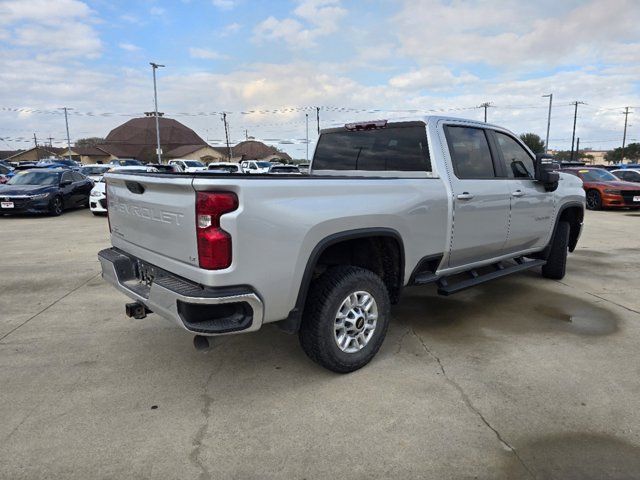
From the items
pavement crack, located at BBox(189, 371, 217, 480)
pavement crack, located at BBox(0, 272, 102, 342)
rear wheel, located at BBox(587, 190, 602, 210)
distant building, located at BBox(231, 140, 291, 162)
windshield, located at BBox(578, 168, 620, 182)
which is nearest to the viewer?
pavement crack, located at BBox(189, 371, 217, 480)

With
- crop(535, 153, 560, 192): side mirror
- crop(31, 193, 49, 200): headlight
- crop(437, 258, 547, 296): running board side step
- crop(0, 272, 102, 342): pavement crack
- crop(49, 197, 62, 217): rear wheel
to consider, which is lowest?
crop(0, 272, 102, 342): pavement crack

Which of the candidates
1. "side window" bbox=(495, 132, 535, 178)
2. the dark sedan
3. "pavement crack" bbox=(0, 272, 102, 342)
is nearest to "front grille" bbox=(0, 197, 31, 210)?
the dark sedan

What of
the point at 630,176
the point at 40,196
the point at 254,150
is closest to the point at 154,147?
the point at 254,150

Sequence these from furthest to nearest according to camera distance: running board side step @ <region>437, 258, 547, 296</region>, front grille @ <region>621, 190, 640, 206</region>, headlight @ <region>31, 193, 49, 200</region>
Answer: front grille @ <region>621, 190, 640, 206</region> → headlight @ <region>31, 193, 49, 200</region> → running board side step @ <region>437, 258, 547, 296</region>

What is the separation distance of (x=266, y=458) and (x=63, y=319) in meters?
3.21

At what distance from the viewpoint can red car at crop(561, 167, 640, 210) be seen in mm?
15141

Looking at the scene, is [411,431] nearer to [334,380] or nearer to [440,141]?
[334,380]

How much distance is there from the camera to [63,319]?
4.68m

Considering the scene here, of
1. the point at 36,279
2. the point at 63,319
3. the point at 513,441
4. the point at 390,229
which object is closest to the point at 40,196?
the point at 36,279

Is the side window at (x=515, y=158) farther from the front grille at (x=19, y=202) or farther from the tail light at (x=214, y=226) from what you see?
the front grille at (x=19, y=202)

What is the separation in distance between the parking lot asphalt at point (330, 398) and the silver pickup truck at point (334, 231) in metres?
0.46

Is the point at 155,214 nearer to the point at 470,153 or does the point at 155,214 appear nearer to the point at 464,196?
the point at 464,196

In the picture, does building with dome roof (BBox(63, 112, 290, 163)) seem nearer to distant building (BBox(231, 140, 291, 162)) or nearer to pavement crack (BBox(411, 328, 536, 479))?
distant building (BBox(231, 140, 291, 162))

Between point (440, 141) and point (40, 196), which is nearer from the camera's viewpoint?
point (440, 141)
